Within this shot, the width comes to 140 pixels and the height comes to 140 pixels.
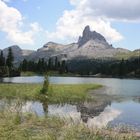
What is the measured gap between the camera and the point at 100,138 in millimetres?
23250

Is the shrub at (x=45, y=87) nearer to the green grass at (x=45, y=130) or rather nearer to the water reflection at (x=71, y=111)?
the water reflection at (x=71, y=111)

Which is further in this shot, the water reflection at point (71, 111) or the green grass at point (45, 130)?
the water reflection at point (71, 111)

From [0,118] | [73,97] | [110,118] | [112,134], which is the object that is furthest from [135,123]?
[73,97]

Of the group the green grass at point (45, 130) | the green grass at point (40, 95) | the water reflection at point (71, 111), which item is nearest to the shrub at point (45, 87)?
the green grass at point (40, 95)

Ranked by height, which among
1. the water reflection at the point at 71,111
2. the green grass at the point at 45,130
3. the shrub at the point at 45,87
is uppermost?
the shrub at the point at 45,87

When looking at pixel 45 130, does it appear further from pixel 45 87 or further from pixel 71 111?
pixel 45 87

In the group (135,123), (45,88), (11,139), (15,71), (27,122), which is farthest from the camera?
(15,71)

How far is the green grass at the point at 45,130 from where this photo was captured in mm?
20312

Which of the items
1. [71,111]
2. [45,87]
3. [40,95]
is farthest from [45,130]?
[45,87]

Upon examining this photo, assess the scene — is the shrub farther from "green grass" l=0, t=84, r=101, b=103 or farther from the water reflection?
the water reflection

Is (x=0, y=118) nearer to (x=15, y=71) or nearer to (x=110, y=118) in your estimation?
(x=110, y=118)

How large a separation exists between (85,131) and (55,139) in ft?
18.6

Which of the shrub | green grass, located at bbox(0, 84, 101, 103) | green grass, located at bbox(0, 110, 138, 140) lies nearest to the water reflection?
green grass, located at bbox(0, 84, 101, 103)

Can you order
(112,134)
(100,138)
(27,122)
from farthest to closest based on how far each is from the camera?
(27,122)
(112,134)
(100,138)
